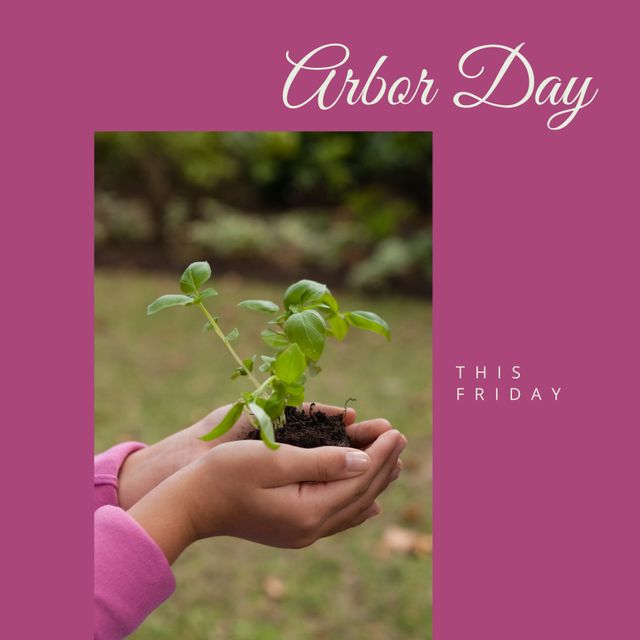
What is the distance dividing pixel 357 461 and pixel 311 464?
0.10 meters

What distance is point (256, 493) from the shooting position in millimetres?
1576

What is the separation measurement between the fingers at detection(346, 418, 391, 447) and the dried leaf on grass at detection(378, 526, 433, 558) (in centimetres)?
149

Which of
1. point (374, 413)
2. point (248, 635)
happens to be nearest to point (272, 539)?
point (248, 635)

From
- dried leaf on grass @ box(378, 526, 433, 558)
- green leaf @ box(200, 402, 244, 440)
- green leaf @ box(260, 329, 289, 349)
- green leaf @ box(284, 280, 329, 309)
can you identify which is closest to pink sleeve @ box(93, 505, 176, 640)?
green leaf @ box(200, 402, 244, 440)

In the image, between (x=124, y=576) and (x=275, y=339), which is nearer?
(x=124, y=576)

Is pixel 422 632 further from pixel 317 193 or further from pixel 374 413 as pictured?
pixel 317 193

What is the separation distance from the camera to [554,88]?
2156mm

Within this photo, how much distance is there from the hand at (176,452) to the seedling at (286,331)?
15cm

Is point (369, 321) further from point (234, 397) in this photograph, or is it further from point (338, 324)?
point (234, 397)

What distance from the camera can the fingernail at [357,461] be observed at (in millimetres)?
1591

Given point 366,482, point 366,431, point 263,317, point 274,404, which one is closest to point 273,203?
point 263,317

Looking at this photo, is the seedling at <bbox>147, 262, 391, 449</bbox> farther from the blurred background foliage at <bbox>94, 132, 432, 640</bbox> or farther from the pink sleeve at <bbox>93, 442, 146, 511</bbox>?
the blurred background foliage at <bbox>94, 132, 432, 640</bbox>

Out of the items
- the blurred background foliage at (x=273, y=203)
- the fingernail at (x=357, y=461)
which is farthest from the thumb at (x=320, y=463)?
the blurred background foliage at (x=273, y=203)

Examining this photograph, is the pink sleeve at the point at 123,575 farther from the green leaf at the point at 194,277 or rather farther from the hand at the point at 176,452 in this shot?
the green leaf at the point at 194,277
